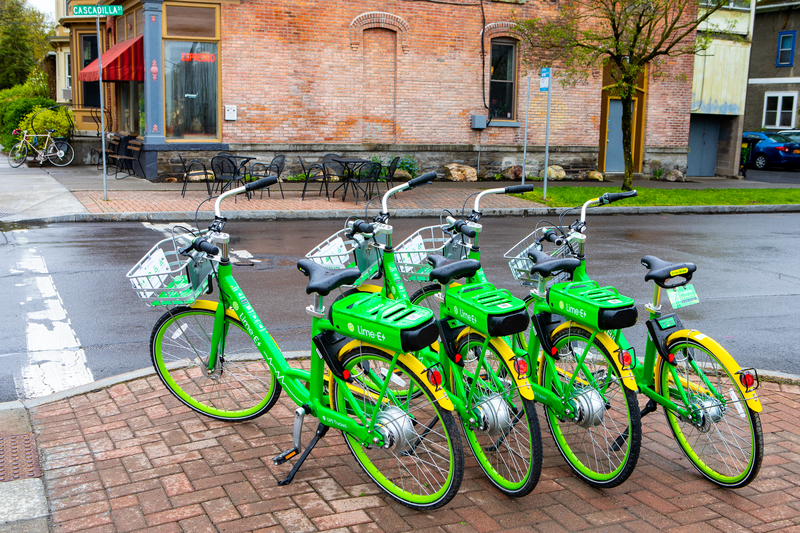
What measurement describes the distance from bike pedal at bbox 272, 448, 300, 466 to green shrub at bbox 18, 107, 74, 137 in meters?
22.2

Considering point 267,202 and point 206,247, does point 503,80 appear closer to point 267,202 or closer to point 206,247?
point 267,202

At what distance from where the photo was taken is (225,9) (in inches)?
731

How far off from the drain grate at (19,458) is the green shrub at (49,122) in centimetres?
2114

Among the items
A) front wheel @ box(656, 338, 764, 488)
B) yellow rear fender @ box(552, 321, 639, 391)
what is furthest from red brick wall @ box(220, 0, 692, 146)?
front wheel @ box(656, 338, 764, 488)

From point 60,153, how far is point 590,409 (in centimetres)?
2245

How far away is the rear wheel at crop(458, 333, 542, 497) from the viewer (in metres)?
3.77

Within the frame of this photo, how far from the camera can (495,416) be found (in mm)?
3818

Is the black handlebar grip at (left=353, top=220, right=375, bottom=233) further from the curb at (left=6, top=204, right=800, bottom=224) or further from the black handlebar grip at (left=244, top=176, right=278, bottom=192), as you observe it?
the curb at (left=6, top=204, right=800, bottom=224)

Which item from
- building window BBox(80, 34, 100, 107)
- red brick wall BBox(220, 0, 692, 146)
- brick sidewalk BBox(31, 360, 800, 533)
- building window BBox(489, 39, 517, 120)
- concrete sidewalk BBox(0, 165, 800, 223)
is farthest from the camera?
building window BBox(80, 34, 100, 107)

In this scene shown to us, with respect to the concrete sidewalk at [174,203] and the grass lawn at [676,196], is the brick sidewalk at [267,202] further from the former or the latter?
the grass lawn at [676,196]

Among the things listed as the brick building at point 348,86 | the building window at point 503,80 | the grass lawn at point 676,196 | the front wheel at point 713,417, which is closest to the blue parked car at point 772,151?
the brick building at point 348,86

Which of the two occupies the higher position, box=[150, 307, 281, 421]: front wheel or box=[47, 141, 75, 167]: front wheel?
box=[47, 141, 75, 167]: front wheel

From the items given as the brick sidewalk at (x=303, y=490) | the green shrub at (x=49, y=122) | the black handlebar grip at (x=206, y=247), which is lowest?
the brick sidewalk at (x=303, y=490)

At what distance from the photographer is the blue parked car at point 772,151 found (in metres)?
30.6
